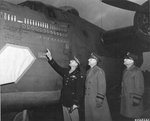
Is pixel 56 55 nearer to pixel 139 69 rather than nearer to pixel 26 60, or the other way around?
pixel 26 60

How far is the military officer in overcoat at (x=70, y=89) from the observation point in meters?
3.64

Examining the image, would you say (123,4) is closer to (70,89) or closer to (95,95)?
(95,95)

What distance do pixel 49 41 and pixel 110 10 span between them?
4.94ft

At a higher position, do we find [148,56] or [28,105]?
[148,56]

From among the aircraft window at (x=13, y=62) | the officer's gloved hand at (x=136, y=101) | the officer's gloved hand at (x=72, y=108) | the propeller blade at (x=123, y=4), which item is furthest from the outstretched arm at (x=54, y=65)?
the propeller blade at (x=123, y=4)

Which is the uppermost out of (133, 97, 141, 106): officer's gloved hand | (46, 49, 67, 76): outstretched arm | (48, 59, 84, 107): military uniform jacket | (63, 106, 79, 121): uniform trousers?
(46, 49, 67, 76): outstretched arm

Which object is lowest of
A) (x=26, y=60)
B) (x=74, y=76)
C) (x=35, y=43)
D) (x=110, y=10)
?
(x=74, y=76)

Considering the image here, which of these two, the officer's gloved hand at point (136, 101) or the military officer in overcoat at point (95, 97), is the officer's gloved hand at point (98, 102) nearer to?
the military officer in overcoat at point (95, 97)

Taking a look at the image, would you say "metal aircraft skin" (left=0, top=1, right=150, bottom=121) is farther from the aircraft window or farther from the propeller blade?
the propeller blade

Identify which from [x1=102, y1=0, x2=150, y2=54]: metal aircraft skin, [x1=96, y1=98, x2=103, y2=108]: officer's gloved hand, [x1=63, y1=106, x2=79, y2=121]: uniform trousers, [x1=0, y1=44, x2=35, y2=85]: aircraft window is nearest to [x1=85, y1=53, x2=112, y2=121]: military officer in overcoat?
[x1=96, y1=98, x2=103, y2=108]: officer's gloved hand

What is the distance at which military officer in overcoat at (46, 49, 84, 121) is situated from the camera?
3638 millimetres

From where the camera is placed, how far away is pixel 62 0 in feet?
13.7

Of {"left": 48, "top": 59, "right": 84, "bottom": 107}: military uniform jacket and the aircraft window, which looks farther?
{"left": 48, "top": 59, "right": 84, "bottom": 107}: military uniform jacket

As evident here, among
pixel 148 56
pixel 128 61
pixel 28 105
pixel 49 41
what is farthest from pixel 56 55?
pixel 148 56
